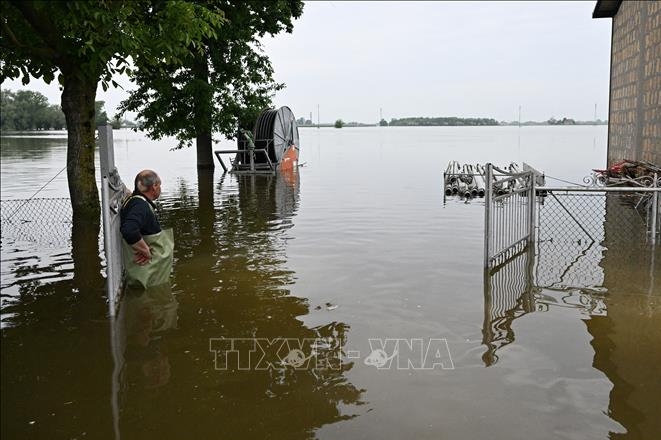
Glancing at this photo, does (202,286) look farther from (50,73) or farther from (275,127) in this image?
(275,127)

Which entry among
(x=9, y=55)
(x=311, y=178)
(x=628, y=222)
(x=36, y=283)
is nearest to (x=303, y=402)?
(x=36, y=283)

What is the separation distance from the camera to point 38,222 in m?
14.5

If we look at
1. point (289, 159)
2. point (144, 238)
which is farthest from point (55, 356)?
point (289, 159)

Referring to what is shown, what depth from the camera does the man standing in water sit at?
302 inches

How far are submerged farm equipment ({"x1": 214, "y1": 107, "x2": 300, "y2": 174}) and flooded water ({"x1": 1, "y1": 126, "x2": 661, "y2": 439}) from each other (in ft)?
61.3

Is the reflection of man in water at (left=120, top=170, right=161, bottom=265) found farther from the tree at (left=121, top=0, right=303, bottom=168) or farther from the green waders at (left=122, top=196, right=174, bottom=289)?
the tree at (left=121, top=0, right=303, bottom=168)

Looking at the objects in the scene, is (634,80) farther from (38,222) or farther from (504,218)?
(38,222)

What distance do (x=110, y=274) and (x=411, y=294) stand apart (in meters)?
3.56

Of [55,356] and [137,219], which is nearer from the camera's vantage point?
[55,356]

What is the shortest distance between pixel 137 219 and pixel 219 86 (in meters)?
21.7

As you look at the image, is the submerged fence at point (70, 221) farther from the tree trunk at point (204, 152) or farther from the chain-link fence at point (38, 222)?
the tree trunk at point (204, 152)

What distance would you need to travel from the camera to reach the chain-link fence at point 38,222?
40.3ft

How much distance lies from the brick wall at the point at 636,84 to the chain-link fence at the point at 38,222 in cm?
Answer: 1478

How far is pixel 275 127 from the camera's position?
3178 cm
